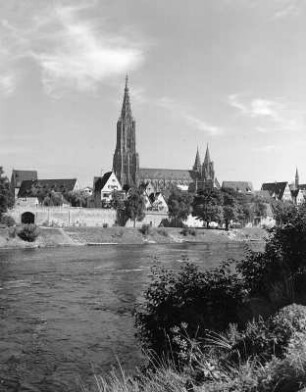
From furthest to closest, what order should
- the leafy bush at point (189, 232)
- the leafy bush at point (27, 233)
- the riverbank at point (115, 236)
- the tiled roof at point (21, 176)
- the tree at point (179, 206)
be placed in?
1. the tiled roof at point (21, 176)
2. the tree at point (179, 206)
3. the leafy bush at point (189, 232)
4. the leafy bush at point (27, 233)
5. the riverbank at point (115, 236)

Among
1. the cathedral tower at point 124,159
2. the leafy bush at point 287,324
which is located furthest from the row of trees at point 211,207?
the leafy bush at point 287,324

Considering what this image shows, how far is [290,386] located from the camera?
8133mm

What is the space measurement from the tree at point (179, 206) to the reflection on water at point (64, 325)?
82.1 m

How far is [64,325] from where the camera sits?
25.2 meters

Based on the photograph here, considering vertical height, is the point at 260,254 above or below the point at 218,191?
below

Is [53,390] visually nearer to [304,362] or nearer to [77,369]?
[77,369]

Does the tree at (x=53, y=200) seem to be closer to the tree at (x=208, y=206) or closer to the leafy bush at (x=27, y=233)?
the tree at (x=208, y=206)

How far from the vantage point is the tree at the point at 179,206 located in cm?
13112

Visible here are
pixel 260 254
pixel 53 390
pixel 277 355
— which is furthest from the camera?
pixel 260 254

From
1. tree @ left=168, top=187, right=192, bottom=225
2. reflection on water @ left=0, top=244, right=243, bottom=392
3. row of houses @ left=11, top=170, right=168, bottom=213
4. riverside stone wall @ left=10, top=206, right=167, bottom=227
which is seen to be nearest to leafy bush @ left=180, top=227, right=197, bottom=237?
riverside stone wall @ left=10, top=206, right=167, bottom=227

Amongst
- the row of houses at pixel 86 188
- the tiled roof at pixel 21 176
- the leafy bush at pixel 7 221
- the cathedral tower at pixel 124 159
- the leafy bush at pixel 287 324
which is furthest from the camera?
the cathedral tower at pixel 124 159

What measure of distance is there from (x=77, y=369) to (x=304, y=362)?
11596mm

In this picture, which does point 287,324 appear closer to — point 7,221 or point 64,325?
point 64,325

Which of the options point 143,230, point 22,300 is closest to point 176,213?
point 143,230
